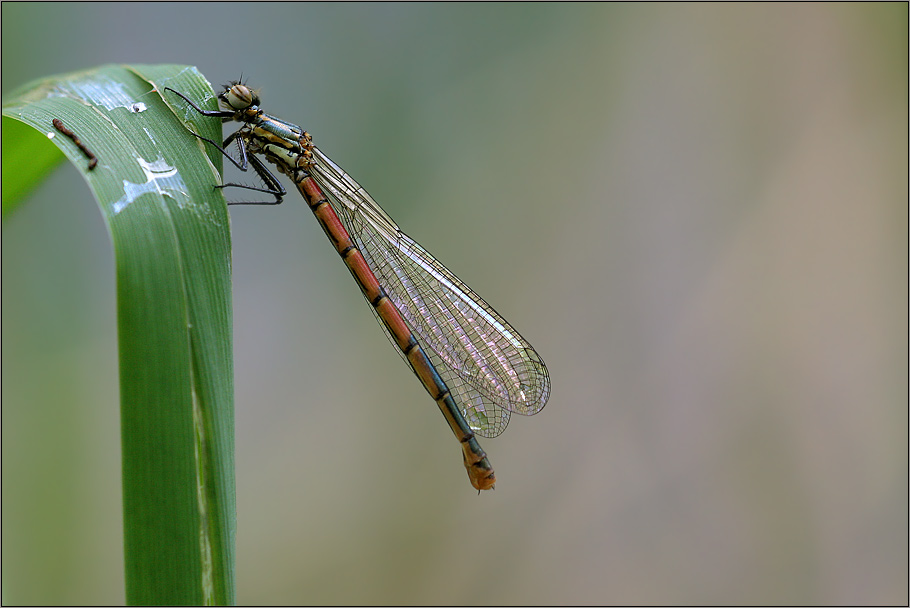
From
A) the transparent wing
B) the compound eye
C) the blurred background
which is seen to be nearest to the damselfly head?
the compound eye

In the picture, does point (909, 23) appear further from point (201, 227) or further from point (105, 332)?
point (105, 332)

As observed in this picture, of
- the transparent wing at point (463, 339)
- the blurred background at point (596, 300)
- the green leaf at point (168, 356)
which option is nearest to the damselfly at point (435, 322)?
the transparent wing at point (463, 339)

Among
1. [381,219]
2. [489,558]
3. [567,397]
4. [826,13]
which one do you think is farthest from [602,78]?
[489,558]

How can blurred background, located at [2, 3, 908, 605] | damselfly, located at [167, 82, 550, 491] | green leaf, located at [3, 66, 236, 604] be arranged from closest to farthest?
green leaf, located at [3, 66, 236, 604] → damselfly, located at [167, 82, 550, 491] → blurred background, located at [2, 3, 908, 605]

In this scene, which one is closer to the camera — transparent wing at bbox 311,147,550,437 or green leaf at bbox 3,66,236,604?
green leaf at bbox 3,66,236,604

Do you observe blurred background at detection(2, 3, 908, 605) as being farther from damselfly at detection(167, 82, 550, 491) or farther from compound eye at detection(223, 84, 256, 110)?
compound eye at detection(223, 84, 256, 110)

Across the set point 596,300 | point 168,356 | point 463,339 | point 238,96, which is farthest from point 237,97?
point 596,300

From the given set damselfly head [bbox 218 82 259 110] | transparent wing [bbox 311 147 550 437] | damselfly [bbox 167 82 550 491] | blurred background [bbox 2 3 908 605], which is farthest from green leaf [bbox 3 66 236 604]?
blurred background [bbox 2 3 908 605]

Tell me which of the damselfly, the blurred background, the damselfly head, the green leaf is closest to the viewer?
the green leaf

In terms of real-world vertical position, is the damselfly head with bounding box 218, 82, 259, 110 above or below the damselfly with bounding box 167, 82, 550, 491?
above
